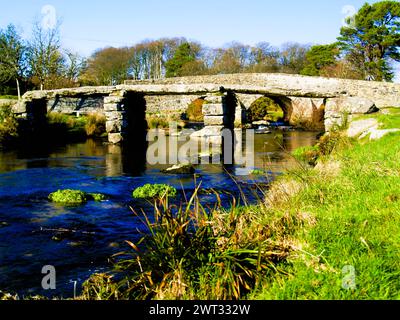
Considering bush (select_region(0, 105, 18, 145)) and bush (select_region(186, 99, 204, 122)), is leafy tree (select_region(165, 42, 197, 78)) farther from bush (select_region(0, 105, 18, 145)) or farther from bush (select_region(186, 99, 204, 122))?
bush (select_region(0, 105, 18, 145))

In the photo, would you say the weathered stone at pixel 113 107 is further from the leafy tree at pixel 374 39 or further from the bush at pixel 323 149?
the leafy tree at pixel 374 39

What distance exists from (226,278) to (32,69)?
138 ft

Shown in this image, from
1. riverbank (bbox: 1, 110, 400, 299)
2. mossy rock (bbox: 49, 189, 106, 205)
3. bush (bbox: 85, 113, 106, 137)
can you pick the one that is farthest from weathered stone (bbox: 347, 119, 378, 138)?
bush (bbox: 85, 113, 106, 137)

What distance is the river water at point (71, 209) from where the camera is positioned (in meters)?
5.46

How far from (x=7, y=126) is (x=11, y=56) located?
2489 centimetres

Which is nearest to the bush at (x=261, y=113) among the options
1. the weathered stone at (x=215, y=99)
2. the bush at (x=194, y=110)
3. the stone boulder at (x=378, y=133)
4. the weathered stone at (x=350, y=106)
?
the bush at (x=194, y=110)

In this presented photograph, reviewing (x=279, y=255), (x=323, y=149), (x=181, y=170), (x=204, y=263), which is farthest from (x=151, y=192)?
(x=323, y=149)

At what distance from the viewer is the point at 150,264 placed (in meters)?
4.46

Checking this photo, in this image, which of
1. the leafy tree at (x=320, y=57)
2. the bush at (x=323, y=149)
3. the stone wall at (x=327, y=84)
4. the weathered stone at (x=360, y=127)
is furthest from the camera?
the leafy tree at (x=320, y=57)

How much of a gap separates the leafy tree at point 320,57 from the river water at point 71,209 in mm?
41055

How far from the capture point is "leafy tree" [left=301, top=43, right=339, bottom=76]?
177 ft
